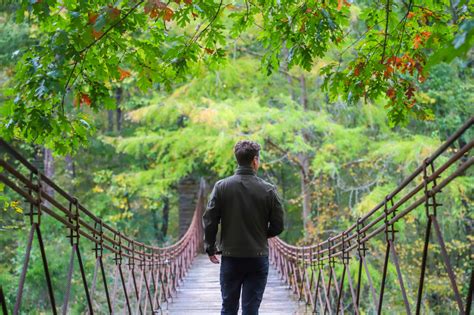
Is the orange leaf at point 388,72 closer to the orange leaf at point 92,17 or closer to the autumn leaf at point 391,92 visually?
the autumn leaf at point 391,92

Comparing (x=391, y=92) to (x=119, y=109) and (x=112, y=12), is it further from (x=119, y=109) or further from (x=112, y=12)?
(x=119, y=109)

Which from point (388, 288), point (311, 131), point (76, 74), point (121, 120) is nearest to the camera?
point (76, 74)

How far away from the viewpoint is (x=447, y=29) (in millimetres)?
3758

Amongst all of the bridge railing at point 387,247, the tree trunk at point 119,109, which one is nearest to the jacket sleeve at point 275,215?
the bridge railing at point 387,247

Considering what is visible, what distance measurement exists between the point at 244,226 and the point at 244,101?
305 inches

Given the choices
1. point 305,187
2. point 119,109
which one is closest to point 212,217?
point 305,187

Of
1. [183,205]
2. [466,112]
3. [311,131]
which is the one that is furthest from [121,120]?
[466,112]

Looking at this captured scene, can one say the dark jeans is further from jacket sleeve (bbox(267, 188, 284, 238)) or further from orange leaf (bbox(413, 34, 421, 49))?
orange leaf (bbox(413, 34, 421, 49))

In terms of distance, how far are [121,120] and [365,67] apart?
1658 centimetres

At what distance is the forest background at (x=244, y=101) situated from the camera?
3273 millimetres

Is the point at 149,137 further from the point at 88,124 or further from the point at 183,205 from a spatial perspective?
the point at 88,124

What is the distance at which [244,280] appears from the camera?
12.6ft

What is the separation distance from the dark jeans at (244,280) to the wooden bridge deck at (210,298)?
8.49 ft

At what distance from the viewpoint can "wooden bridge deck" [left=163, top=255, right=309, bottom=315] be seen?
6586 mm
